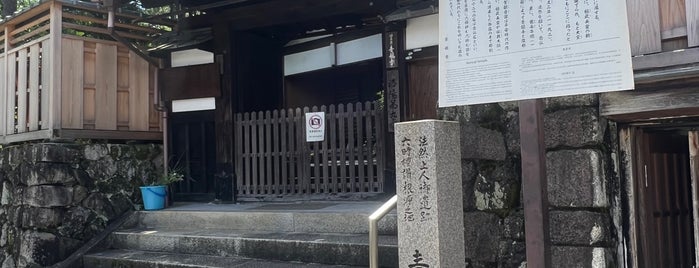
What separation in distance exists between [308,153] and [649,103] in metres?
5.28

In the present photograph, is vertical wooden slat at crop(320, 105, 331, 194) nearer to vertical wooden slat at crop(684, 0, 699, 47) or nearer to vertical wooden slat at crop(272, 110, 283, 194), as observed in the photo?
vertical wooden slat at crop(272, 110, 283, 194)

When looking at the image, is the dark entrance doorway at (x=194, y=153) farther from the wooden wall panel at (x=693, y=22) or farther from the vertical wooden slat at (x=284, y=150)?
the wooden wall panel at (x=693, y=22)

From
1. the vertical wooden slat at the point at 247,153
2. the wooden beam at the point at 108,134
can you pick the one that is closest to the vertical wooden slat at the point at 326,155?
the vertical wooden slat at the point at 247,153

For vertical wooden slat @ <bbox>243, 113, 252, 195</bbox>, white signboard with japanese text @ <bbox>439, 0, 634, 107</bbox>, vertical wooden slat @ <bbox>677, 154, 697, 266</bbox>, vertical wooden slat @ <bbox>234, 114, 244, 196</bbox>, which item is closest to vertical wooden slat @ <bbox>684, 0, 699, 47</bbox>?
white signboard with japanese text @ <bbox>439, 0, 634, 107</bbox>

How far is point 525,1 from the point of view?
3.62 metres

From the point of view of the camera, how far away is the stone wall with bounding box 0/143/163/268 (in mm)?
8250

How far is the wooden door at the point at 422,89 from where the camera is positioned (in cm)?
796

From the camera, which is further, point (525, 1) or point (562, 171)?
point (562, 171)

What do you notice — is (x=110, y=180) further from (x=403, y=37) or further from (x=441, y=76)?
(x=441, y=76)

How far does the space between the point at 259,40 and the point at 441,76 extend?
21.5 feet

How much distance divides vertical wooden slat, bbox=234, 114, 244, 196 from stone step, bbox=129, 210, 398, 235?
115 centimetres

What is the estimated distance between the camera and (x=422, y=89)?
8.04 meters

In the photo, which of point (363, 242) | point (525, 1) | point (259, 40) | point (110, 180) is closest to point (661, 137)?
point (525, 1)

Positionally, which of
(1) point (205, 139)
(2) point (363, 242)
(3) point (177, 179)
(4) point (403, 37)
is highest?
(4) point (403, 37)
